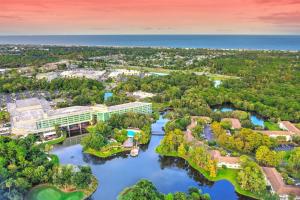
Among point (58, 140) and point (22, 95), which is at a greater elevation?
point (22, 95)

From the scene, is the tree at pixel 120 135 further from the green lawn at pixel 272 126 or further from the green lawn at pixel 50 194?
the green lawn at pixel 272 126

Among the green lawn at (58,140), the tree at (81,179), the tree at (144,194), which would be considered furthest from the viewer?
the green lawn at (58,140)

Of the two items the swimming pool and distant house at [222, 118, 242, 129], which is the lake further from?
distant house at [222, 118, 242, 129]

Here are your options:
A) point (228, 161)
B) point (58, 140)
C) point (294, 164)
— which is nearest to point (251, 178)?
point (228, 161)

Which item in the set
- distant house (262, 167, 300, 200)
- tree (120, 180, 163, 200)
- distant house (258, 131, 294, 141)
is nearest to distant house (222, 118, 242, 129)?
distant house (258, 131, 294, 141)

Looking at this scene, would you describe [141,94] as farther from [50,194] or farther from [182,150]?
[50,194]

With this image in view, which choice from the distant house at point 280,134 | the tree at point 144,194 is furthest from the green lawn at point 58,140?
the distant house at point 280,134

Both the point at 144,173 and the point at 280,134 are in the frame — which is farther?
the point at 280,134
